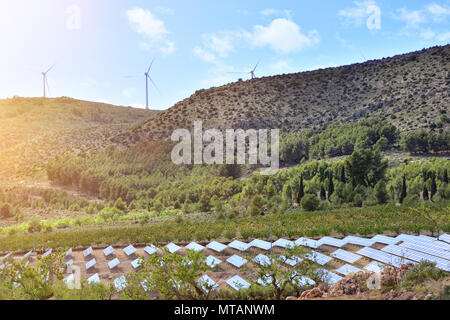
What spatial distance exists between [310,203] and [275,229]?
8.07 meters

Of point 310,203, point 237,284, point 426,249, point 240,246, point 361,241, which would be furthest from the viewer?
point 310,203

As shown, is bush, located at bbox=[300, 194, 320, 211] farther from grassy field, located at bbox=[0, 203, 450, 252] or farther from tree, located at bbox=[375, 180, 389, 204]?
tree, located at bbox=[375, 180, 389, 204]

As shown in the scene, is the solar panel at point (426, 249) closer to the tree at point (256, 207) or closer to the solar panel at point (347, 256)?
the solar panel at point (347, 256)

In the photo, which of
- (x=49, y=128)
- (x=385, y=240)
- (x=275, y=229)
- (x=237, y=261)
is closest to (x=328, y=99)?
(x=275, y=229)

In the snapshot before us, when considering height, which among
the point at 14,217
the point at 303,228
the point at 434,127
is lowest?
the point at 14,217

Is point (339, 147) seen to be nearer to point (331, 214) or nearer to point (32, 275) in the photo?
point (331, 214)

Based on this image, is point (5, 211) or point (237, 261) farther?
point (5, 211)

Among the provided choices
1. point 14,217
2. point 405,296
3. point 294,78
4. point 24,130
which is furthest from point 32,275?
point 24,130

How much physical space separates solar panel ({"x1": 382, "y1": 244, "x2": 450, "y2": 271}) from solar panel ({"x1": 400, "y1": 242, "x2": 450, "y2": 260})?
0.31m

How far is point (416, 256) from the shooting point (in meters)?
15.0

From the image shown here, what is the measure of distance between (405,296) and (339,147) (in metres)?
44.7

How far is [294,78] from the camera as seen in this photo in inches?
3211

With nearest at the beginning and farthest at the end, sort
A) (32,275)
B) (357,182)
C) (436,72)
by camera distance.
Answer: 1. (32,275)
2. (357,182)
3. (436,72)

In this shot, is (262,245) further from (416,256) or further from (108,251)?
(108,251)
